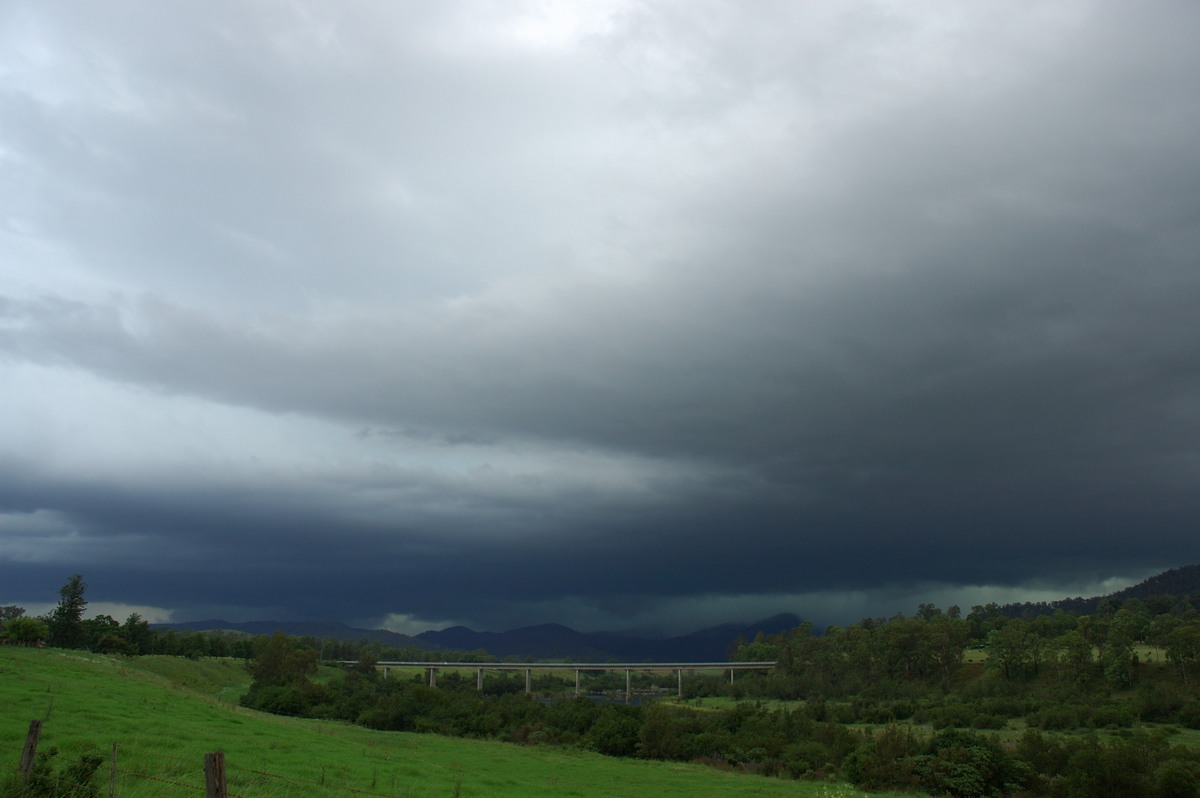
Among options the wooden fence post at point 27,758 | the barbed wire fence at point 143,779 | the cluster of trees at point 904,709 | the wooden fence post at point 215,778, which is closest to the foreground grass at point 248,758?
the barbed wire fence at point 143,779

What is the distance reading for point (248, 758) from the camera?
39.2 meters

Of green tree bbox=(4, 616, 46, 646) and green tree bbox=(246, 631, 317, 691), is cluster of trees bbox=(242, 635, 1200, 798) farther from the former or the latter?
green tree bbox=(4, 616, 46, 646)

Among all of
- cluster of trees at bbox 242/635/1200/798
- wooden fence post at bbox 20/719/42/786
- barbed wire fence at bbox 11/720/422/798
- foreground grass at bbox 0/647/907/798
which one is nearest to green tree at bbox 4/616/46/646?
cluster of trees at bbox 242/635/1200/798

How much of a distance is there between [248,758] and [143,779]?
46.1 ft

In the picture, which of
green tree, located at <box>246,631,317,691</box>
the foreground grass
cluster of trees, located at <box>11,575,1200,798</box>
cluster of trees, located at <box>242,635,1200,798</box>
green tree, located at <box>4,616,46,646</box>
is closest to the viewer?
the foreground grass

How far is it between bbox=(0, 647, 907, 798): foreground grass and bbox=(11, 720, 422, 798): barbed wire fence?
0.12m

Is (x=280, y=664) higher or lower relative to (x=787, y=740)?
higher

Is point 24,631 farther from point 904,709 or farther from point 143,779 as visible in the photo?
Result: point 904,709

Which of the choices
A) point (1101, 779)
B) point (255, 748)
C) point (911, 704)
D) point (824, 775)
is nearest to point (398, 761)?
point (255, 748)

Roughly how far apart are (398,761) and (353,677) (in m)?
113

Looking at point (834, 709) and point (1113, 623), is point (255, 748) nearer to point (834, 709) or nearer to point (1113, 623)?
point (834, 709)

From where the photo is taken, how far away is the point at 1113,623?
124250mm

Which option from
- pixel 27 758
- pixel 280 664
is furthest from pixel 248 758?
pixel 280 664

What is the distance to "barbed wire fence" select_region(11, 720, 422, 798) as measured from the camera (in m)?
17.5
